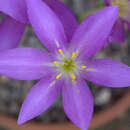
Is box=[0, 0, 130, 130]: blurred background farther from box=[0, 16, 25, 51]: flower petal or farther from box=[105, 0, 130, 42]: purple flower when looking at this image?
box=[0, 16, 25, 51]: flower petal

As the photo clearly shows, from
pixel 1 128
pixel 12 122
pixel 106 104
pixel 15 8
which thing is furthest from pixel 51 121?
pixel 15 8

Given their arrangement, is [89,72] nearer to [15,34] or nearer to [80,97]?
[80,97]

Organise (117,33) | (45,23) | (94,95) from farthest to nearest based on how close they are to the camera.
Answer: (94,95) < (117,33) < (45,23)

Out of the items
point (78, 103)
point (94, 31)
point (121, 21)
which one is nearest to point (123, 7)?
point (121, 21)

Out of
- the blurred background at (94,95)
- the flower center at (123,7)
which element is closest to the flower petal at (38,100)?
the flower center at (123,7)

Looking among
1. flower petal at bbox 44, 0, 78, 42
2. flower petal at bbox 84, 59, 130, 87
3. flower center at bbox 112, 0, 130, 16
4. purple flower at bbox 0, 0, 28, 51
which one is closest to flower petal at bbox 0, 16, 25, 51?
purple flower at bbox 0, 0, 28, 51

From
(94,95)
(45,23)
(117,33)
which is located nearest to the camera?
(45,23)

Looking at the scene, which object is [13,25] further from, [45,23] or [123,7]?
[123,7]
